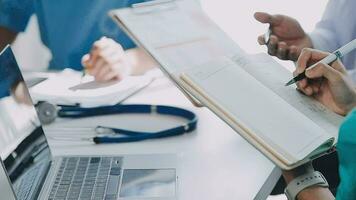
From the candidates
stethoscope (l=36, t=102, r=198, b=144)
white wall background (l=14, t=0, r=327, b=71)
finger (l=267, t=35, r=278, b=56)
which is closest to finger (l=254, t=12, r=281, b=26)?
finger (l=267, t=35, r=278, b=56)

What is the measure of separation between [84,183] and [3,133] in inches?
6.9

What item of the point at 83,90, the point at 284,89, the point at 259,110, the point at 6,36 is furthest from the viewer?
the point at 6,36

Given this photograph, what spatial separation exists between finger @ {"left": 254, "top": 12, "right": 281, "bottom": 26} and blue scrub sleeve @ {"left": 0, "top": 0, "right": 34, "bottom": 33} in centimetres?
81

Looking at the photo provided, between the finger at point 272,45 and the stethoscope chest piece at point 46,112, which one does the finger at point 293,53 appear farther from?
the stethoscope chest piece at point 46,112

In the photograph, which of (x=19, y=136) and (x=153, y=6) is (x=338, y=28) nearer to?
(x=153, y=6)

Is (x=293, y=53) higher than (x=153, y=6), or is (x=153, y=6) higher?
(x=153, y=6)

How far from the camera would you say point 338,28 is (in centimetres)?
148

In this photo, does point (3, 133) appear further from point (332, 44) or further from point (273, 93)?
point (332, 44)

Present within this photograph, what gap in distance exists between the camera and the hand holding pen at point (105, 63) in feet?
4.39

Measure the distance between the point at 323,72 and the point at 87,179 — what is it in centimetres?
48

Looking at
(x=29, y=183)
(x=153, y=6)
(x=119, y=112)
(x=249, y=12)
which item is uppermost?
(x=153, y=6)

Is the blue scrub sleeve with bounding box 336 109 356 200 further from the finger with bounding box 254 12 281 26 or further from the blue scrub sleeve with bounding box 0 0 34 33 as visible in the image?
the blue scrub sleeve with bounding box 0 0 34 33

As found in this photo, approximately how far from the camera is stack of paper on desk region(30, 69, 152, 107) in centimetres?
124

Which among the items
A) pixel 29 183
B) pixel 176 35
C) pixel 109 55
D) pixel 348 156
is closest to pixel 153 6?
pixel 176 35
